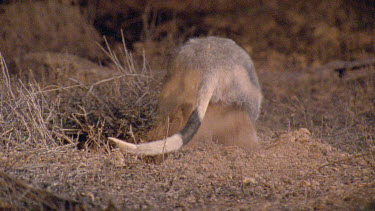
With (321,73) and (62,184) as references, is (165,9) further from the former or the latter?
(62,184)

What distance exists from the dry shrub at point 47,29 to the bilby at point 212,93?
3.77 meters

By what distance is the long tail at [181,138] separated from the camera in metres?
2.90

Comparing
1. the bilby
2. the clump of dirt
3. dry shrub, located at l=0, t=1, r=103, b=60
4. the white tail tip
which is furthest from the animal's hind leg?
dry shrub, located at l=0, t=1, r=103, b=60

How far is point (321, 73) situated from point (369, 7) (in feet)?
7.84

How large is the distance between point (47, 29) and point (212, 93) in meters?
4.84

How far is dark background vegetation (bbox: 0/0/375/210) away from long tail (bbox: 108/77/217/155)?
1.10 ft

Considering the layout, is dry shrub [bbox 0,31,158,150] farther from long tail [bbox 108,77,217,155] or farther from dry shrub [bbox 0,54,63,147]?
long tail [bbox 108,77,217,155]

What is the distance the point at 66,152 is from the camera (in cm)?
358

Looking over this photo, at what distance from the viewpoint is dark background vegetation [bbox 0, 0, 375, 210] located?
3045 mm

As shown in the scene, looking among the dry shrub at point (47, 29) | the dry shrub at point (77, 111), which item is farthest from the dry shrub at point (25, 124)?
the dry shrub at point (47, 29)

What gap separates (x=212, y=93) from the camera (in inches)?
Answer: 138

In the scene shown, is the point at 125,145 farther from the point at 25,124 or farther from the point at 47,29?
the point at 47,29

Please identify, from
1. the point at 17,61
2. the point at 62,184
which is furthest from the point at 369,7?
the point at 62,184

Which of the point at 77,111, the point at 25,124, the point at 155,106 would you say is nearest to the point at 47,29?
the point at 77,111
